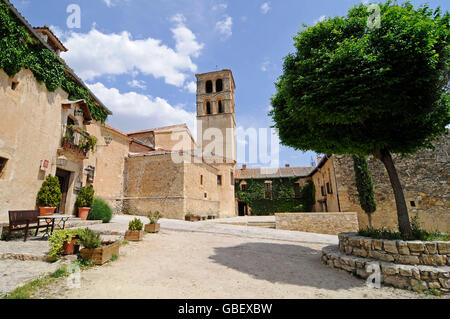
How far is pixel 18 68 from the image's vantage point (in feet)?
24.8

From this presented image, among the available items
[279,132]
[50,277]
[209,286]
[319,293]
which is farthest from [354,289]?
[50,277]

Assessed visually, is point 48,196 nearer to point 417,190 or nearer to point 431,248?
point 431,248

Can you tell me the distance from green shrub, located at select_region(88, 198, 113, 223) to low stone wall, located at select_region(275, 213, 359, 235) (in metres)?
8.93

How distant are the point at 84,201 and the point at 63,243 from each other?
265 inches

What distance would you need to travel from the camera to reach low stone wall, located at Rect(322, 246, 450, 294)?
12.9ft

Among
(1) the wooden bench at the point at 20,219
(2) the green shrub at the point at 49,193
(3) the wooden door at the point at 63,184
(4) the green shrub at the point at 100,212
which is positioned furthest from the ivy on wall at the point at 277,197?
(1) the wooden bench at the point at 20,219

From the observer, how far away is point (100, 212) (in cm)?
1021

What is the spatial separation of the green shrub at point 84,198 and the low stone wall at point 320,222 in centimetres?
996

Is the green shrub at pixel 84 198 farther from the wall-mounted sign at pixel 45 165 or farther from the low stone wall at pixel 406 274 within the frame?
the low stone wall at pixel 406 274

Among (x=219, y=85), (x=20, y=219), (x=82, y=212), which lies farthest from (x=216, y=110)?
(x=20, y=219)

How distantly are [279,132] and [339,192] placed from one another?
9.27m

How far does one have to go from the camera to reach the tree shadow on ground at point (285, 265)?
14.1ft

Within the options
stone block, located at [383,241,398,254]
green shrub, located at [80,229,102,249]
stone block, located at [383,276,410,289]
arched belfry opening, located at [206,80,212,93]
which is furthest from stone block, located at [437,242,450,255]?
arched belfry opening, located at [206,80,212,93]
